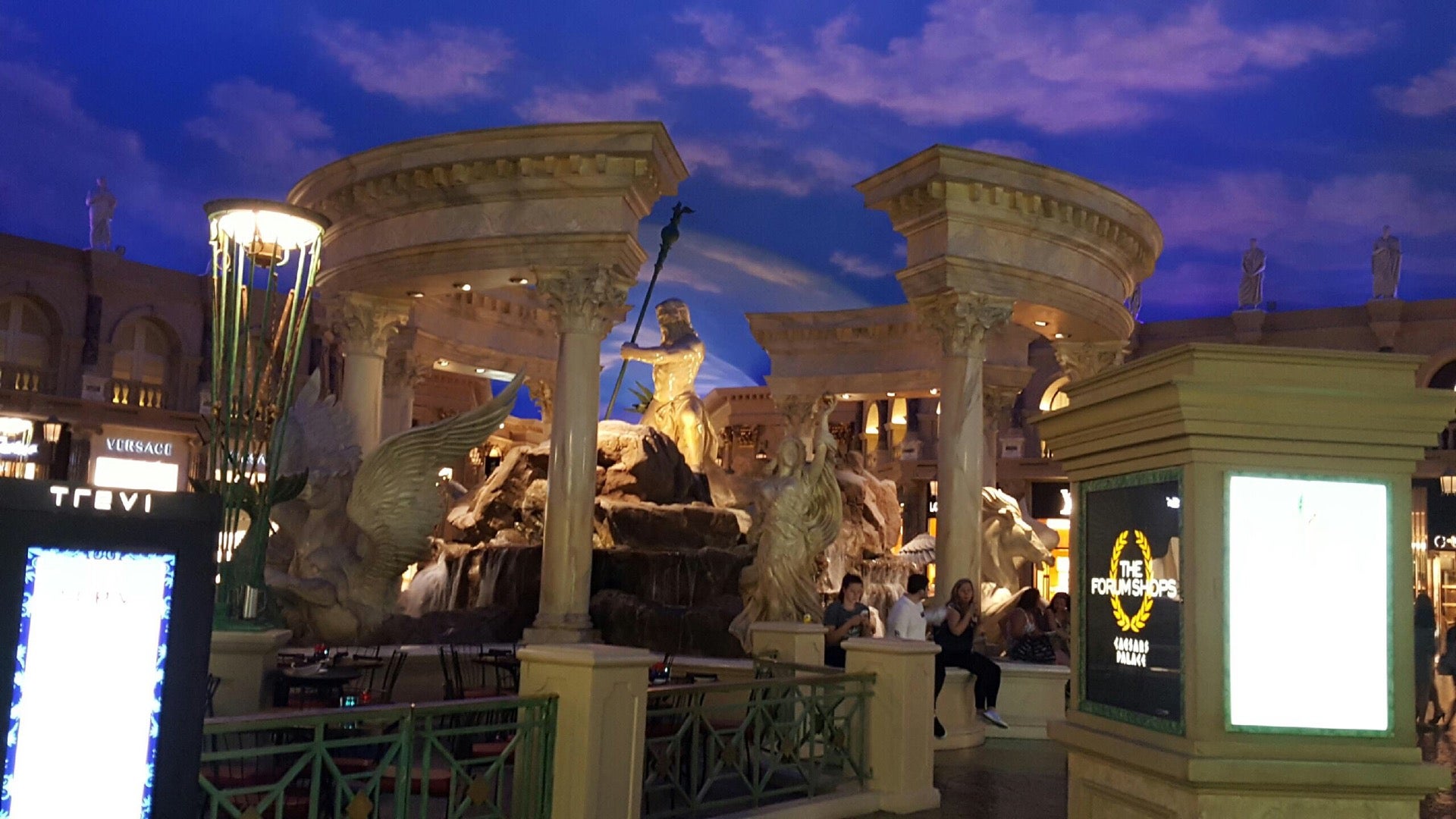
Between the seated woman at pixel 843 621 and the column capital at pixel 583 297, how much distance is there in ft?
14.3

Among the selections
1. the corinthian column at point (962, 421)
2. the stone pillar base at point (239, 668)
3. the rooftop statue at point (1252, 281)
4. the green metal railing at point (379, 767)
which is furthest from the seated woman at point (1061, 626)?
the rooftop statue at point (1252, 281)

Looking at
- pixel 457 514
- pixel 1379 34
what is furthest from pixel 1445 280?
pixel 457 514

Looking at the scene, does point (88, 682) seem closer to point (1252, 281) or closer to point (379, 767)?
point (379, 767)

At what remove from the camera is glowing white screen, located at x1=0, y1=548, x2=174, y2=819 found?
244 centimetres

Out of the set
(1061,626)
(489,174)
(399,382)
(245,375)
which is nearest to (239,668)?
(245,375)

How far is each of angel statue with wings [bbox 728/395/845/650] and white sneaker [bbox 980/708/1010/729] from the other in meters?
1.66

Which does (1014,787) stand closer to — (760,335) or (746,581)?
(746,581)

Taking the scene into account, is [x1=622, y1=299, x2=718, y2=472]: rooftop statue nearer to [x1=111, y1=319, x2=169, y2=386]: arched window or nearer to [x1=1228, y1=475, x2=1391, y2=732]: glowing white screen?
[x1=111, y1=319, x2=169, y2=386]: arched window

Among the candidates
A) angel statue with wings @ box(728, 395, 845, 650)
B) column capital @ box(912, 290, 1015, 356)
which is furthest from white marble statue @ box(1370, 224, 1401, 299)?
angel statue with wings @ box(728, 395, 845, 650)

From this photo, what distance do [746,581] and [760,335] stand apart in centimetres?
993

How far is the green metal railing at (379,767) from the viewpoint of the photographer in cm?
450

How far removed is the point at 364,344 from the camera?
49.1 ft

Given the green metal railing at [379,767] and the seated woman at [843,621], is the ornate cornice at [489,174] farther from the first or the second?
the green metal railing at [379,767]

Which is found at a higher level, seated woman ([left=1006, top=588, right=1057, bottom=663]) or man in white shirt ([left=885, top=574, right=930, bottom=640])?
man in white shirt ([left=885, top=574, right=930, bottom=640])
